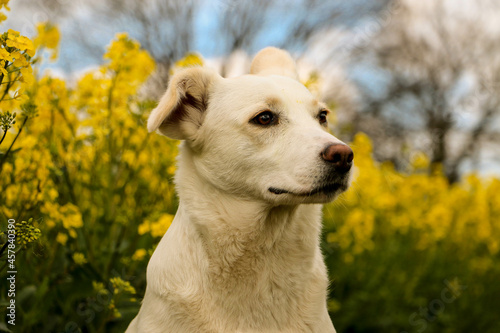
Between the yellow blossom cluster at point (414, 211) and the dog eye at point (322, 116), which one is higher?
the yellow blossom cluster at point (414, 211)

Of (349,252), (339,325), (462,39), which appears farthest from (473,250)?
(462,39)

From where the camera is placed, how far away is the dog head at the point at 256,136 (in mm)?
2320

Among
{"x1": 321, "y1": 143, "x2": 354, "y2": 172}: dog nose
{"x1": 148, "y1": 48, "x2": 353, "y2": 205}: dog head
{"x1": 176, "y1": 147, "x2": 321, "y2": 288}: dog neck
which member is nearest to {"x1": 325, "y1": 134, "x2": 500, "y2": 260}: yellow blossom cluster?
{"x1": 176, "y1": 147, "x2": 321, "y2": 288}: dog neck

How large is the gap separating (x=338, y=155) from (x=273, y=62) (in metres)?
1.28

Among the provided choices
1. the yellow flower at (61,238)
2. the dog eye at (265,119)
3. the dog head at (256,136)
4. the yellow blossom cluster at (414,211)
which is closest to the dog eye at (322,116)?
the dog head at (256,136)

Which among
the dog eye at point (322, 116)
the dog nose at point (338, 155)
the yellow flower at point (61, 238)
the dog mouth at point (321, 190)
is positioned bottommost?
the yellow flower at point (61, 238)

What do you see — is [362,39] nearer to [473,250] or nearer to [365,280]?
[473,250]

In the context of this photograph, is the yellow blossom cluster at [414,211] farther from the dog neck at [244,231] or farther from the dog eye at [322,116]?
the dog neck at [244,231]

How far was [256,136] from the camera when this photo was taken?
2.51 metres

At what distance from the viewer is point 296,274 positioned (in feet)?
8.31

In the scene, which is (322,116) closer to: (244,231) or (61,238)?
(244,231)

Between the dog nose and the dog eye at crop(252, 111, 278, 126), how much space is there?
389 millimetres

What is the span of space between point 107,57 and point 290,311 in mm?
2213

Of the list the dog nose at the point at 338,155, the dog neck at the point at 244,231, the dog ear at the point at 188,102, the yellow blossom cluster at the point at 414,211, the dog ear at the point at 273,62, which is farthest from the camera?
the yellow blossom cluster at the point at 414,211
